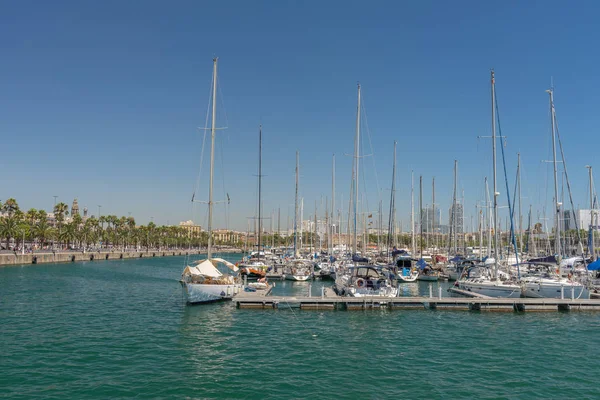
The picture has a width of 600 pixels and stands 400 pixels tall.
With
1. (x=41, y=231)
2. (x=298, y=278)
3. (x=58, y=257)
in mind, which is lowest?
(x=298, y=278)

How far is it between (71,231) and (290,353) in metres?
124

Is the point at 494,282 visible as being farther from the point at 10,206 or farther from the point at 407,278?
the point at 10,206

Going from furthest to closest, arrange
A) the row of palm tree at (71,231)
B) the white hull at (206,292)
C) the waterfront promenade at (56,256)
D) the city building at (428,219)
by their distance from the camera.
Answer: the row of palm tree at (71,231) < the waterfront promenade at (56,256) < the city building at (428,219) < the white hull at (206,292)

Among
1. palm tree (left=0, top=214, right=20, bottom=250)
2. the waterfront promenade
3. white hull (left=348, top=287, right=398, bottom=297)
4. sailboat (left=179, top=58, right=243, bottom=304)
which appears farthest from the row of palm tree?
white hull (left=348, top=287, right=398, bottom=297)

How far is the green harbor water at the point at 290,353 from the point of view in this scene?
17656mm

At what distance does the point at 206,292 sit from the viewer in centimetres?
3559

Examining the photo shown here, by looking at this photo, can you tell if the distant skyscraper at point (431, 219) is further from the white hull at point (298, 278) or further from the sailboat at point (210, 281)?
the sailboat at point (210, 281)

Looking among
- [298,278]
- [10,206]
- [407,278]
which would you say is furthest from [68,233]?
[407,278]

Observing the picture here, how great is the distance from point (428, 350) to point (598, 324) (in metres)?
14.7

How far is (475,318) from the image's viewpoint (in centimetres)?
3231

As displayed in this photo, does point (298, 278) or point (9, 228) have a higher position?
point (9, 228)

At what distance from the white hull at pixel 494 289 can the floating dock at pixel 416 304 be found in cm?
342

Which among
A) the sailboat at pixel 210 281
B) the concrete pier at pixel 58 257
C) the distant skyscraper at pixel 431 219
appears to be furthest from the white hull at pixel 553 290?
the concrete pier at pixel 58 257

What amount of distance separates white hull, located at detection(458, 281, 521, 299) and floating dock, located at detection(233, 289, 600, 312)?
3.42m
